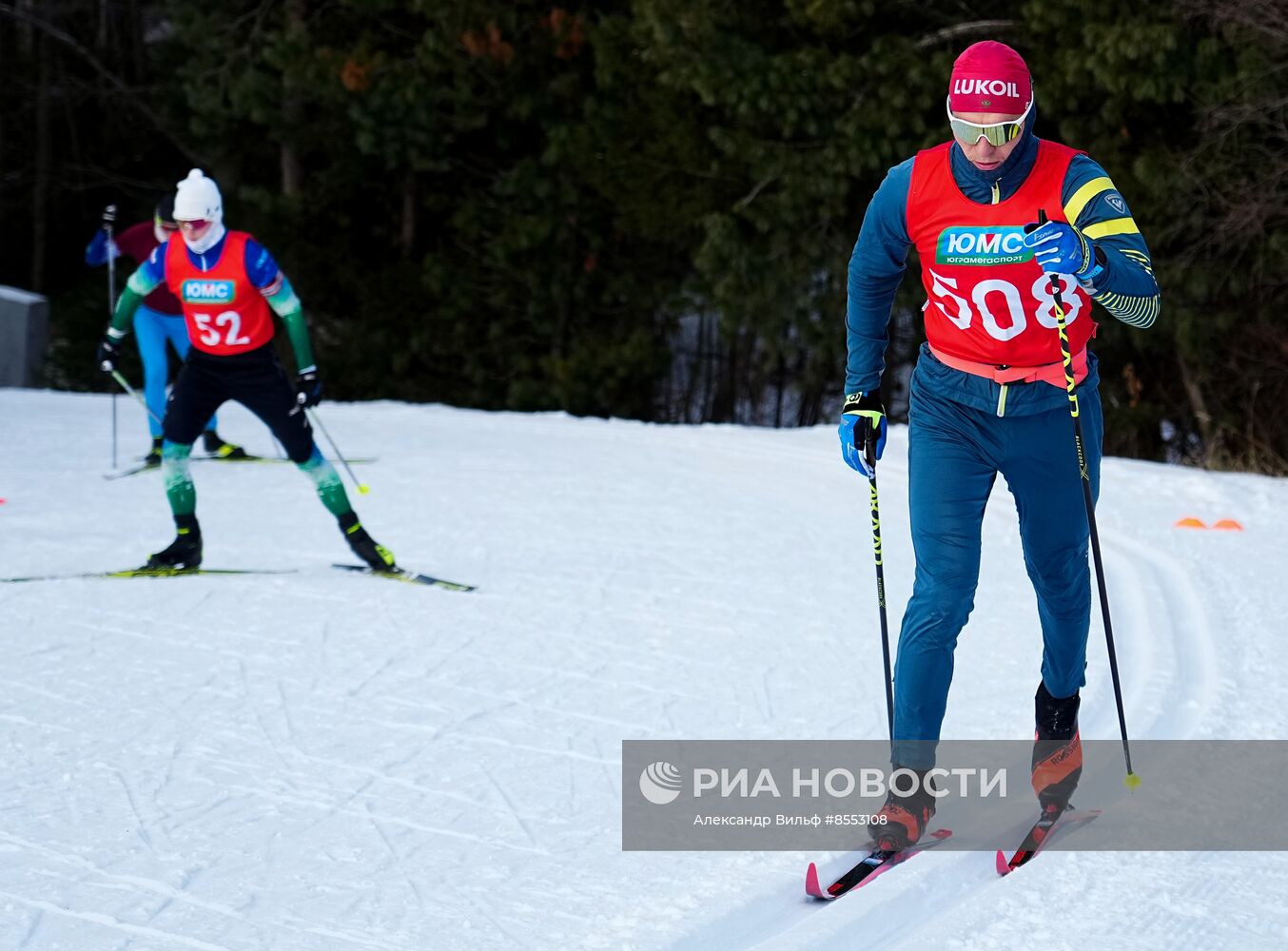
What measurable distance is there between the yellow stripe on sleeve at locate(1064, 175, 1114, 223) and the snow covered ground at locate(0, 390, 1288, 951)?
150cm

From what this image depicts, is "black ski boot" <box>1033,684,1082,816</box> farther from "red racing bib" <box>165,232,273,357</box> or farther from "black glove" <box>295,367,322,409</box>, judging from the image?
"red racing bib" <box>165,232,273,357</box>

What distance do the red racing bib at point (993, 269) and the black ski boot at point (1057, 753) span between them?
0.92m

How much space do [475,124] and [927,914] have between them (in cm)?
1707

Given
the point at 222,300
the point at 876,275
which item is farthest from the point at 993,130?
the point at 222,300

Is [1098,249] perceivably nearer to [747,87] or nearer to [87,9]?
[747,87]

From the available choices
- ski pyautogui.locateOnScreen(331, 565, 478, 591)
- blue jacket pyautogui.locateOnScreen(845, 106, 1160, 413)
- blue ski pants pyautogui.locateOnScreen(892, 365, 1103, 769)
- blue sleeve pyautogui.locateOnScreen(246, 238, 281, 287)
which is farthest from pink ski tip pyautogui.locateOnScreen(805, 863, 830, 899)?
blue sleeve pyautogui.locateOnScreen(246, 238, 281, 287)

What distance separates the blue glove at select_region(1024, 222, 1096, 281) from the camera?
335 cm

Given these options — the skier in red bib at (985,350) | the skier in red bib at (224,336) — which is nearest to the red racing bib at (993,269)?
the skier in red bib at (985,350)

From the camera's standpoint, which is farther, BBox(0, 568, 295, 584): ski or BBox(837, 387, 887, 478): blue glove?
BBox(0, 568, 295, 584): ski

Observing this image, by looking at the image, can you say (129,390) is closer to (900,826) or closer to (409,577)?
(409,577)

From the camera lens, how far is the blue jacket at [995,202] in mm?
3463

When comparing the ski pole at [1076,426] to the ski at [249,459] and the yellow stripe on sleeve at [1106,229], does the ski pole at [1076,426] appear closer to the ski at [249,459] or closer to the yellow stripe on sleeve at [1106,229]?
the yellow stripe on sleeve at [1106,229]

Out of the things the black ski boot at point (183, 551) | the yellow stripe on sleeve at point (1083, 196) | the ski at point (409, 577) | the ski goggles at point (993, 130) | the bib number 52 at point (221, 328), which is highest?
the ski goggles at point (993, 130)

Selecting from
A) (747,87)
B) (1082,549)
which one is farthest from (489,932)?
(747,87)
